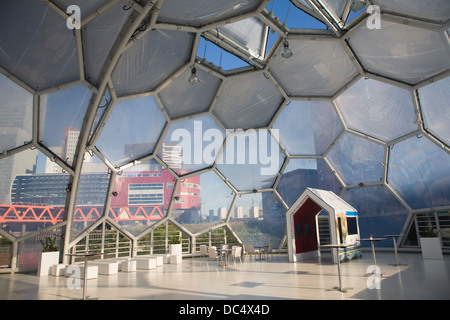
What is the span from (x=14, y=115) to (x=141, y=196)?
5833 mm

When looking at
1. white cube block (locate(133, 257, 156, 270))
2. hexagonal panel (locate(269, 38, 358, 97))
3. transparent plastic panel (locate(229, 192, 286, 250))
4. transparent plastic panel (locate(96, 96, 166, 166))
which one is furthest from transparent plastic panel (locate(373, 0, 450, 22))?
white cube block (locate(133, 257, 156, 270))

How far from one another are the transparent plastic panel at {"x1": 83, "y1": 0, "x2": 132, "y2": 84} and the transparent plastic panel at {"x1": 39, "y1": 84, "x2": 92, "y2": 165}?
1.00m

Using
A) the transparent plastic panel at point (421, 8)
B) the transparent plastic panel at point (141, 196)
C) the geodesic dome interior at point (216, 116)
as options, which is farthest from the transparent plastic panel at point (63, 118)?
the transparent plastic panel at point (421, 8)

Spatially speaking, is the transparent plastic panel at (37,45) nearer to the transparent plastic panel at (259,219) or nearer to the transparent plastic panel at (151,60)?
the transparent plastic panel at (151,60)

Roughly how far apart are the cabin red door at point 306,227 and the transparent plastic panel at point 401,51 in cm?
560

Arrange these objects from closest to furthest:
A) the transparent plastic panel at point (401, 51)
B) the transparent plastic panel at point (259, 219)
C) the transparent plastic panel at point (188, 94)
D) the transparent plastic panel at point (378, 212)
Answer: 1. the transparent plastic panel at point (401, 51)
2. the transparent plastic panel at point (188, 94)
3. the transparent plastic panel at point (378, 212)
4. the transparent plastic panel at point (259, 219)

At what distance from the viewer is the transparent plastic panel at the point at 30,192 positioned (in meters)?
9.35

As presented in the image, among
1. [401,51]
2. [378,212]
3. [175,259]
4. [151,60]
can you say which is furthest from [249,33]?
[378,212]

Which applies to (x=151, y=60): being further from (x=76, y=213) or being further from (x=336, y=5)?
→ (x=76, y=213)

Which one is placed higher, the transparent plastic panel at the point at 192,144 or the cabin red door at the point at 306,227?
the transparent plastic panel at the point at 192,144

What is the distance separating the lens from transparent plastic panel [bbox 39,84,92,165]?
8.97 metres

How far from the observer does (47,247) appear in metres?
10.0

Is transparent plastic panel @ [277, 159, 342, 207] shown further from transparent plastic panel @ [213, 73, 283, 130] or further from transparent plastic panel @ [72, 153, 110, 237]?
transparent plastic panel @ [72, 153, 110, 237]

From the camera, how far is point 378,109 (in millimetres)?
11219
